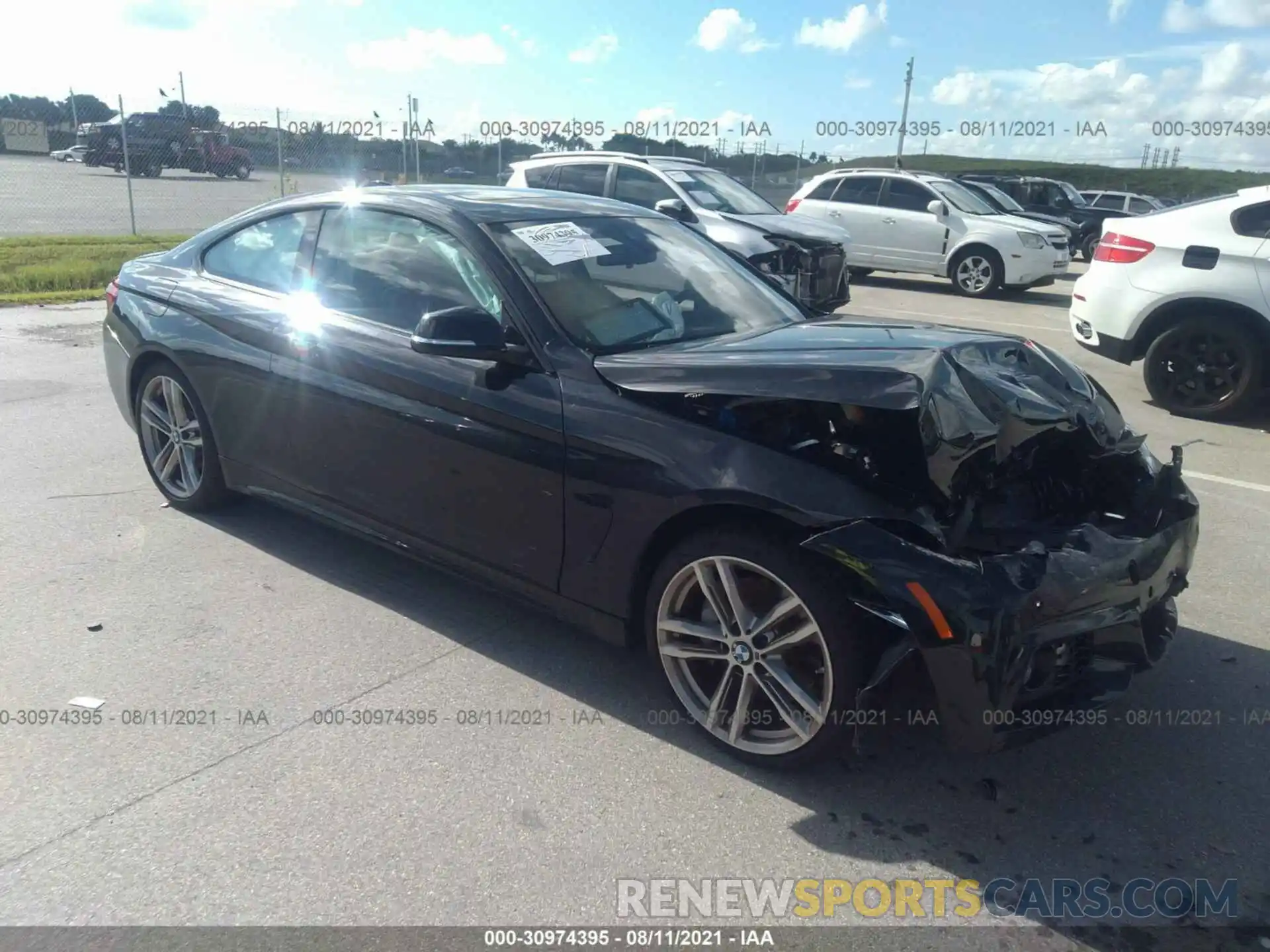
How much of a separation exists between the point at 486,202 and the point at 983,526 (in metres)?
2.34

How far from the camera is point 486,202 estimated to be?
4062mm

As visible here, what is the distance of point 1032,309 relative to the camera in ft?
45.6

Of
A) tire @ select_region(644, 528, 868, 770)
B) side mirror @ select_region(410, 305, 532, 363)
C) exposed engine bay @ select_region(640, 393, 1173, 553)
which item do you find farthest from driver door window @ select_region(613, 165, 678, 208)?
tire @ select_region(644, 528, 868, 770)

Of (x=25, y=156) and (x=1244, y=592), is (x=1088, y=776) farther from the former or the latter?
(x=25, y=156)

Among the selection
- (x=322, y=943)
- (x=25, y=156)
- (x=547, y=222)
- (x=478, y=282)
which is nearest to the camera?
(x=322, y=943)

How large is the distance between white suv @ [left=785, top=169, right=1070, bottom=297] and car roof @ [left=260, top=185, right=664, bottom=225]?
1101 centimetres

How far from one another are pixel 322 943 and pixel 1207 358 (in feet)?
24.4

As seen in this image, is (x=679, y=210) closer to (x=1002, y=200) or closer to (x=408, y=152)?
(x=1002, y=200)

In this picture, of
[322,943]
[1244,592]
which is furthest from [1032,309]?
[322,943]

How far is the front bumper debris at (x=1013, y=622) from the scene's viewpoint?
2564 millimetres

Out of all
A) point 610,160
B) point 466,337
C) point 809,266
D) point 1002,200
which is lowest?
point 809,266

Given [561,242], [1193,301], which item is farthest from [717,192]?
[561,242]

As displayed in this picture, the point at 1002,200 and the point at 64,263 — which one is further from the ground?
the point at 1002,200

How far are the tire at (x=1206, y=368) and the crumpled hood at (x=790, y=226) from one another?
4.16 m
